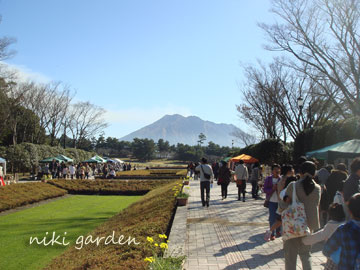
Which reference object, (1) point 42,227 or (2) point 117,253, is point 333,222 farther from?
(1) point 42,227

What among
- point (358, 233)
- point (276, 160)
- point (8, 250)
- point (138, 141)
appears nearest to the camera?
point (358, 233)

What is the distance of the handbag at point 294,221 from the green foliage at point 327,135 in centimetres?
1376

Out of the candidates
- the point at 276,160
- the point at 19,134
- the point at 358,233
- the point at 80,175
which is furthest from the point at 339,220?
the point at 19,134

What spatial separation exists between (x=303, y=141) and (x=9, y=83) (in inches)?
1242

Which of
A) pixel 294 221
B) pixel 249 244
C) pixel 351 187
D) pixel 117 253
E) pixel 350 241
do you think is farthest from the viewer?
pixel 249 244

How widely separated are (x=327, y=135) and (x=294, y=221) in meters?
15.9

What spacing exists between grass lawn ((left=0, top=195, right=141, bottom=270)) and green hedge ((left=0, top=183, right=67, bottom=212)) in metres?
0.68

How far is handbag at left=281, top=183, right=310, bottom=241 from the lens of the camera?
3902 mm

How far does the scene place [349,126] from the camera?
54.3 feet

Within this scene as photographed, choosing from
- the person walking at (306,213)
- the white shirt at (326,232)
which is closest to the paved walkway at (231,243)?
the person walking at (306,213)

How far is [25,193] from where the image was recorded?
1705 centimetres

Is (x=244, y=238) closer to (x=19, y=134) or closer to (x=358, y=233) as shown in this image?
(x=358, y=233)

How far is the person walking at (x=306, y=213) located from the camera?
13.2ft

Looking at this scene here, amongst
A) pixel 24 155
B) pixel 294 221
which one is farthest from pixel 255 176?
pixel 24 155
